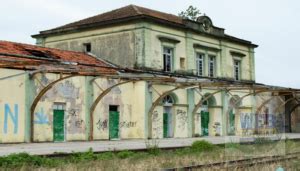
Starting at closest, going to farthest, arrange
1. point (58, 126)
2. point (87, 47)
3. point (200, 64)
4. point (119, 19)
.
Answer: point (58, 126)
point (119, 19)
point (87, 47)
point (200, 64)

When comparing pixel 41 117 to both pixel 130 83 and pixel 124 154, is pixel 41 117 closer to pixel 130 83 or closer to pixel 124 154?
pixel 130 83

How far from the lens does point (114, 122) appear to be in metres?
27.5

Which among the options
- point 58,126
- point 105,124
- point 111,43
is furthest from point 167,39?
point 58,126

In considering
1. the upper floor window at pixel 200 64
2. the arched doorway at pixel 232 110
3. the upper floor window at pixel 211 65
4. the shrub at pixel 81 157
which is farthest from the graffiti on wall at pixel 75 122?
the arched doorway at pixel 232 110

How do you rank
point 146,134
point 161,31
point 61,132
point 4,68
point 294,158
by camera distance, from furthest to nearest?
point 161,31
point 146,134
point 61,132
point 4,68
point 294,158

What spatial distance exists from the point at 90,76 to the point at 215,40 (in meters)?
12.8

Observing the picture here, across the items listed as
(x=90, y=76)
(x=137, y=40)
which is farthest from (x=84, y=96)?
(x=137, y=40)

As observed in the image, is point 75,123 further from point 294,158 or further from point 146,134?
point 294,158

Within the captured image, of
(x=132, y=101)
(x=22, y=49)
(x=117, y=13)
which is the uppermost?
(x=117, y=13)

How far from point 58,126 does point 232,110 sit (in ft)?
53.5

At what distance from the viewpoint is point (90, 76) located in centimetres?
2606

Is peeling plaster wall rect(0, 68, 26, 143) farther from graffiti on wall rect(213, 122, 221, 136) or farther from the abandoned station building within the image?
graffiti on wall rect(213, 122, 221, 136)

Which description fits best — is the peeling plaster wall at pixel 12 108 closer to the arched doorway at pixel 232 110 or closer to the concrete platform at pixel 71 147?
the concrete platform at pixel 71 147

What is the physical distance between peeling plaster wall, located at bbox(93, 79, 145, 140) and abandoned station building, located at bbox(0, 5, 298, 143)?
0.06 meters
